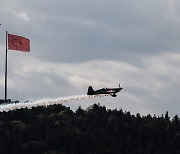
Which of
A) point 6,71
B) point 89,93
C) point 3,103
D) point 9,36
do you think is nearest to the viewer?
point 6,71

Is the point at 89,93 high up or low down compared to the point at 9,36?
down

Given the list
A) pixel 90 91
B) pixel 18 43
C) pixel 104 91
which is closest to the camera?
pixel 18 43

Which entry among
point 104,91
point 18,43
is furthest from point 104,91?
Result: point 18,43

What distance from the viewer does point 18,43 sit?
12938 cm

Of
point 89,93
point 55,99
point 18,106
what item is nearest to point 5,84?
point 18,106

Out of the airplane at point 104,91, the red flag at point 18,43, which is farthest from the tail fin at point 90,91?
the red flag at point 18,43

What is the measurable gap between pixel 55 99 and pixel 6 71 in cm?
2106

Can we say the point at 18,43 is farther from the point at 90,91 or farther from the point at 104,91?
the point at 104,91

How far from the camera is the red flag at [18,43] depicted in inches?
5078

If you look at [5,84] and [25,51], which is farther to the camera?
[25,51]

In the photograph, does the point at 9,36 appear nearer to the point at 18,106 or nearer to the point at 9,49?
the point at 9,49

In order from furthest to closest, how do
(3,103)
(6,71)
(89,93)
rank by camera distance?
1. (89,93)
2. (3,103)
3. (6,71)

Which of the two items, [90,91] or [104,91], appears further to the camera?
[104,91]

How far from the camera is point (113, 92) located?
142 metres
